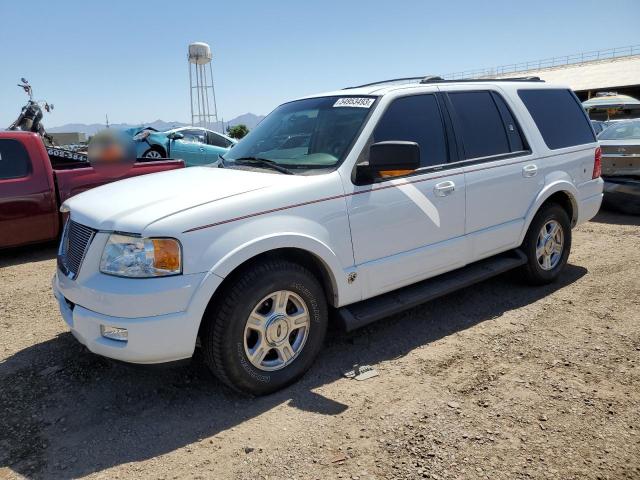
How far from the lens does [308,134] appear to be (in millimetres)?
3938

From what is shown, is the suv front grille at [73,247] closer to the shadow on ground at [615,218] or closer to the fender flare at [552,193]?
the fender flare at [552,193]

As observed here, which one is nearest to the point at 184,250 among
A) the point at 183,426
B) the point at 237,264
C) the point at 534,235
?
the point at 237,264

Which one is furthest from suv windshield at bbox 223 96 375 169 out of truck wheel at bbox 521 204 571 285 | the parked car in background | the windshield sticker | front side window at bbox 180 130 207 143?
front side window at bbox 180 130 207 143

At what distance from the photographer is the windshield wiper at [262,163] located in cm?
356

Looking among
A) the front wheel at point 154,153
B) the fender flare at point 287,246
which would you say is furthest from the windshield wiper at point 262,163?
the front wheel at point 154,153

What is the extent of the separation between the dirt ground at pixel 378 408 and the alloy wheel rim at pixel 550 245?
2.02 feet

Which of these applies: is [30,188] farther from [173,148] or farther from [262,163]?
[173,148]

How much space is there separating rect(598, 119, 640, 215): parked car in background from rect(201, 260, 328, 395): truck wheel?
6.70 metres

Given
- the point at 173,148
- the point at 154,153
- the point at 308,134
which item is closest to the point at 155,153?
the point at 154,153

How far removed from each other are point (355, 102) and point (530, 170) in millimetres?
1830

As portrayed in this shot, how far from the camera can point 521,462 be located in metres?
2.55

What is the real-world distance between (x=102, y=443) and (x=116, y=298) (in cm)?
82

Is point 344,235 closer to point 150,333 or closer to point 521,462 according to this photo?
point 150,333

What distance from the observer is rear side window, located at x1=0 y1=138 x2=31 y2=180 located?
256 inches
